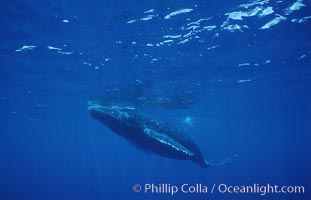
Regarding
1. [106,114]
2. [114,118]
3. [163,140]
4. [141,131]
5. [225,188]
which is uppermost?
[106,114]

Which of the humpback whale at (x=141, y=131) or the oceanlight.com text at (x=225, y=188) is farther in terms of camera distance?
the oceanlight.com text at (x=225, y=188)

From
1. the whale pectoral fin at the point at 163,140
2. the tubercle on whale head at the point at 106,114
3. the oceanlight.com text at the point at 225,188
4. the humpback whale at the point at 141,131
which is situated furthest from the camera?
the oceanlight.com text at the point at 225,188

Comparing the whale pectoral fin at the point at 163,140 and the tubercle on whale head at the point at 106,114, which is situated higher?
the tubercle on whale head at the point at 106,114

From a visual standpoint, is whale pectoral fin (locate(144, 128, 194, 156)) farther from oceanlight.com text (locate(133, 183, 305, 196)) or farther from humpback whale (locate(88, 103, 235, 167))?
oceanlight.com text (locate(133, 183, 305, 196))

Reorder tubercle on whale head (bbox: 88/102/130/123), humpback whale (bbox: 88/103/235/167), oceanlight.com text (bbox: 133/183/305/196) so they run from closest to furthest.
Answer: humpback whale (bbox: 88/103/235/167) < tubercle on whale head (bbox: 88/102/130/123) < oceanlight.com text (bbox: 133/183/305/196)

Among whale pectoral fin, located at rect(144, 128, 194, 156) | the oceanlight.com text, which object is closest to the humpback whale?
whale pectoral fin, located at rect(144, 128, 194, 156)

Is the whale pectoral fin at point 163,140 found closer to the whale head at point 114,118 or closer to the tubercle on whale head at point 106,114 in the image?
the whale head at point 114,118

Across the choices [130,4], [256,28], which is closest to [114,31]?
[130,4]

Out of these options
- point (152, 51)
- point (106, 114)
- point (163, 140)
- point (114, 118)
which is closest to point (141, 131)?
point (163, 140)

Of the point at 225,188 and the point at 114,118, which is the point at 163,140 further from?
the point at 225,188

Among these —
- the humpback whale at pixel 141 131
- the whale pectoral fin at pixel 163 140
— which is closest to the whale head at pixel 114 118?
the humpback whale at pixel 141 131

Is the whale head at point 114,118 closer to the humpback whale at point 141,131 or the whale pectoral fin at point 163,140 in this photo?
the humpback whale at point 141,131

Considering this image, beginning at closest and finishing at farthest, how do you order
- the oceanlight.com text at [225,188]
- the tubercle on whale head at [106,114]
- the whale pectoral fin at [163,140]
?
1. the whale pectoral fin at [163,140]
2. the tubercle on whale head at [106,114]
3. the oceanlight.com text at [225,188]

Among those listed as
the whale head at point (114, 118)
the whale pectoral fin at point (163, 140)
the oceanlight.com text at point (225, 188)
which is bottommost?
the oceanlight.com text at point (225, 188)
